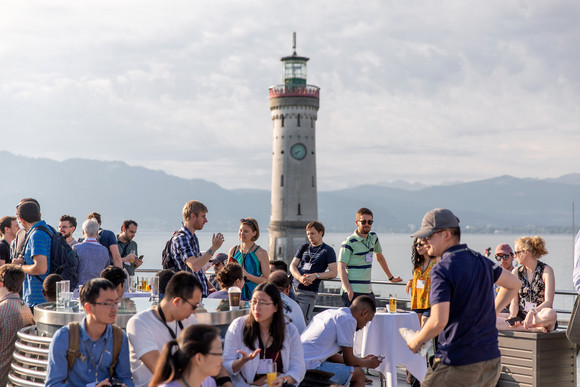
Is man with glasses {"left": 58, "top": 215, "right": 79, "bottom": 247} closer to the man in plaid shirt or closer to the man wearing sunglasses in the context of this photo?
the man in plaid shirt

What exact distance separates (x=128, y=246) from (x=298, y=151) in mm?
41523

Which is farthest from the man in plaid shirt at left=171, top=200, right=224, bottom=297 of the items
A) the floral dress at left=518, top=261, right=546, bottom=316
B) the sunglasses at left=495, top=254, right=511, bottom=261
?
the sunglasses at left=495, top=254, right=511, bottom=261

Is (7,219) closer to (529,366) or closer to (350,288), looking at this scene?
(350,288)

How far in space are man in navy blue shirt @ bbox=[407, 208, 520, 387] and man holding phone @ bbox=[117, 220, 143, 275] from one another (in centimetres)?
786

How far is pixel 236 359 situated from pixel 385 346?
9.09 feet

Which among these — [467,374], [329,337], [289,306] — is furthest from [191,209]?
[467,374]

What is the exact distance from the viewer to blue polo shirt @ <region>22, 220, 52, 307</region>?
23.4 ft

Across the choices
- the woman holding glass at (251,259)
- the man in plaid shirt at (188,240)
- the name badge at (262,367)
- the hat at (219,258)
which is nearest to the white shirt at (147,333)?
the name badge at (262,367)

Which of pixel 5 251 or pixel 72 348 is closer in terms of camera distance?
pixel 72 348

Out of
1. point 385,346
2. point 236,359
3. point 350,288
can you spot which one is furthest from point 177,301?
point 350,288

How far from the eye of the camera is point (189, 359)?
3.62 meters

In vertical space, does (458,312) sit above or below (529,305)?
above

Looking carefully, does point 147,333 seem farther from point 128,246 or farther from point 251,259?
point 128,246

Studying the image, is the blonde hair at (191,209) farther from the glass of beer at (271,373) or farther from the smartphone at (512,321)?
the smartphone at (512,321)
